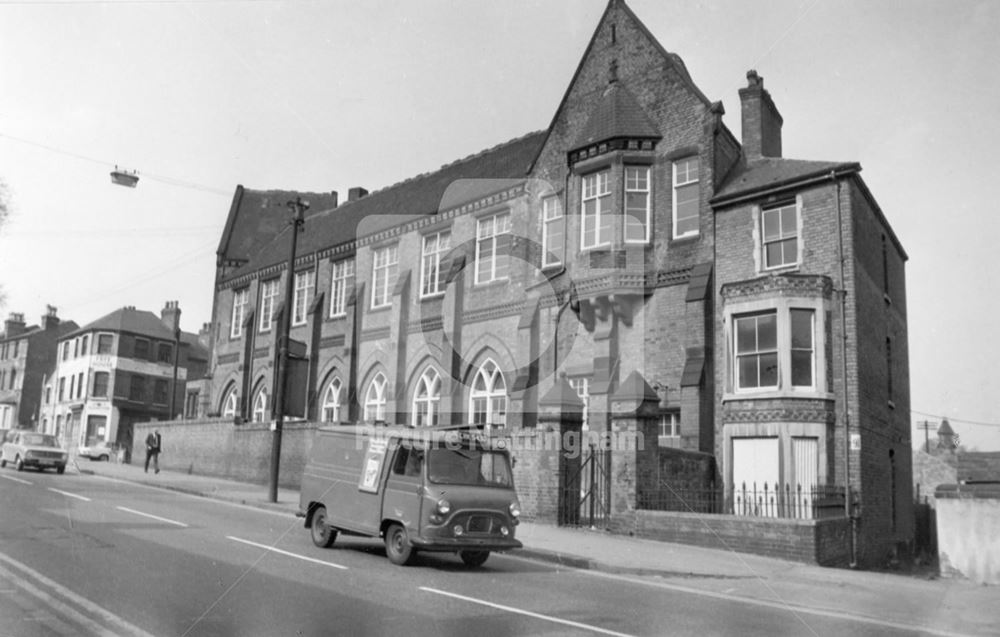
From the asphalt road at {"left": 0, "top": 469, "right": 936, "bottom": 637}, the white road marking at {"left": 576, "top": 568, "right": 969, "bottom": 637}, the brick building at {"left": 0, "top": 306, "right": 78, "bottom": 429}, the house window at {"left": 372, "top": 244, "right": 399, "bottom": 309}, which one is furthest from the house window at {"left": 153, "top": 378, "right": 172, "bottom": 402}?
the white road marking at {"left": 576, "top": 568, "right": 969, "bottom": 637}

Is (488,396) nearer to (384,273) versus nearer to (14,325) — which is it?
(384,273)

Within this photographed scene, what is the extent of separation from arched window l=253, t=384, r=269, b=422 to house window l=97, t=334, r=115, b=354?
3141 centimetres

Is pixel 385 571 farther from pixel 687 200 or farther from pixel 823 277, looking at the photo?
pixel 687 200

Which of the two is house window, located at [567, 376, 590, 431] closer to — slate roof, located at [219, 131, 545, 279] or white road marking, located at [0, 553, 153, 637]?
slate roof, located at [219, 131, 545, 279]

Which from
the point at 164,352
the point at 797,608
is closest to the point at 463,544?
the point at 797,608

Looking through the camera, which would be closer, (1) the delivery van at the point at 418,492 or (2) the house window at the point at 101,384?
(1) the delivery van at the point at 418,492

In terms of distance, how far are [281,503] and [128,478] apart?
10.6m

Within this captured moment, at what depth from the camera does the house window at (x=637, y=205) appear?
74.4 ft

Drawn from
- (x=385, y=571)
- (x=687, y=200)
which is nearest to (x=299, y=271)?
(x=687, y=200)

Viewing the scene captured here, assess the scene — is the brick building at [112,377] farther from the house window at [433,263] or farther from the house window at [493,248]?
the house window at [493,248]

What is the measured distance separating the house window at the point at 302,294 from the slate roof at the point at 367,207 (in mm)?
1178

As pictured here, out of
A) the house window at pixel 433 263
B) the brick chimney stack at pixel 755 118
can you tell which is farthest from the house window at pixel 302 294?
the brick chimney stack at pixel 755 118

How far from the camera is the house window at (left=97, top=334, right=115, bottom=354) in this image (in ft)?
209

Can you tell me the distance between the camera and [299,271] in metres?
37.6
